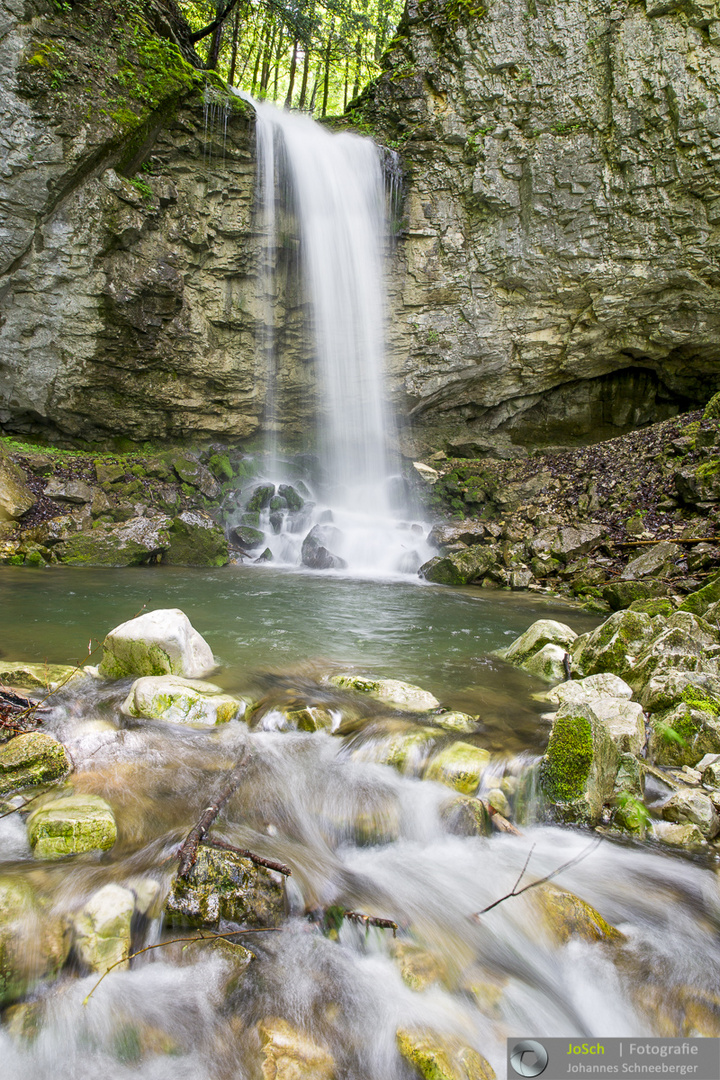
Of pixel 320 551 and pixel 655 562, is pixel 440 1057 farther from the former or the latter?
pixel 320 551

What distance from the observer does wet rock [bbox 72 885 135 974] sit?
2121 mm

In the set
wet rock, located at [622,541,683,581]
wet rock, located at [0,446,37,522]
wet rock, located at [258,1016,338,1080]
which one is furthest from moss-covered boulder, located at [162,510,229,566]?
wet rock, located at [258,1016,338,1080]

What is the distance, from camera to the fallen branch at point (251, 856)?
2.49 metres

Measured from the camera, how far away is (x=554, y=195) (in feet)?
38.8

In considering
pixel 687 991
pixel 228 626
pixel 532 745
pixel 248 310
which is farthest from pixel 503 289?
pixel 687 991

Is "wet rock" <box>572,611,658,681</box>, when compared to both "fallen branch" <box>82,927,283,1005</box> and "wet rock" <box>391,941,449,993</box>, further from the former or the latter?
"fallen branch" <box>82,927,283,1005</box>

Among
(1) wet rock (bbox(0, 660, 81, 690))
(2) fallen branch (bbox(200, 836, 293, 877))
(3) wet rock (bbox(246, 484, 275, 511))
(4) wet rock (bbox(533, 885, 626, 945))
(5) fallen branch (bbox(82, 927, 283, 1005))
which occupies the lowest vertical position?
(5) fallen branch (bbox(82, 927, 283, 1005))

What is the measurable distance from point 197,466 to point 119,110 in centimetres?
764

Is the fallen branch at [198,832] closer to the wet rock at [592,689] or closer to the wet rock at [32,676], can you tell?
the wet rock at [32,676]

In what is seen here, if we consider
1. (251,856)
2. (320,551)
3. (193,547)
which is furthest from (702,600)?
(193,547)

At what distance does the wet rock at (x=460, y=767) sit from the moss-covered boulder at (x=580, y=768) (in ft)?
1.31

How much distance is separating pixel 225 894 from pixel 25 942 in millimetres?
795

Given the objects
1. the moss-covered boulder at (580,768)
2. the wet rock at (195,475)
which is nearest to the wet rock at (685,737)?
the moss-covered boulder at (580,768)

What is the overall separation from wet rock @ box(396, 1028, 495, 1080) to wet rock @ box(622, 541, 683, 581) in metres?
7.38
